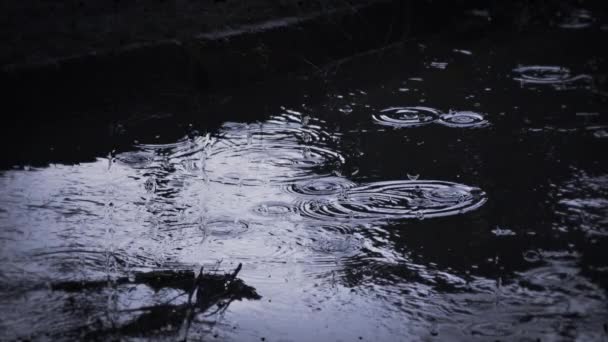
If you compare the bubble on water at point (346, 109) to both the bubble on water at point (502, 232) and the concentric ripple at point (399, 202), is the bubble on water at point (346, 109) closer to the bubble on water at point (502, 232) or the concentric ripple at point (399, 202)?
the concentric ripple at point (399, 202)

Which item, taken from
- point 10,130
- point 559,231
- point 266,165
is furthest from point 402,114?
point 10,130

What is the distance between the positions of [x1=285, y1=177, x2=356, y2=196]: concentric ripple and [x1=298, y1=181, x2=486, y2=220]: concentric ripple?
64 mm

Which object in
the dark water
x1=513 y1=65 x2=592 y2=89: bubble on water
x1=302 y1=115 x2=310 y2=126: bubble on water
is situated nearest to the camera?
the dark water

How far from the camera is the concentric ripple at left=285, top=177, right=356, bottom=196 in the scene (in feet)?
11.6

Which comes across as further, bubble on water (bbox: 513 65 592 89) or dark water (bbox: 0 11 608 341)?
bubble on water (bbox: 513 65 592 89)

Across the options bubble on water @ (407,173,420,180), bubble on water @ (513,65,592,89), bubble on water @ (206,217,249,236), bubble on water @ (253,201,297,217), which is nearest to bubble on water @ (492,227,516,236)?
bubble on water @ (407,173,420,180)

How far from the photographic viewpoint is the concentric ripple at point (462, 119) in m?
4.37

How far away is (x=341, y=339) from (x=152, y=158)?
1.90 meters

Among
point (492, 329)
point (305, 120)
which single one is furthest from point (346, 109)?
point (492, 329)

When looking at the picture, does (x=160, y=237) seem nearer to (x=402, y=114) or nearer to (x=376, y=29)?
(x=402, y=114)

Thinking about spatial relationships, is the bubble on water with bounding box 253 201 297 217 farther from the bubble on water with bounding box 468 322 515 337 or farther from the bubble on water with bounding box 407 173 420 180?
the bubble on water with bounding box 468 322 515 337

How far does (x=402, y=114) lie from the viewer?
456 cm

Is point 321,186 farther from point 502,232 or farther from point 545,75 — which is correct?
point 545,75

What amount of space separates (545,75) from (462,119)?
1.04 m
